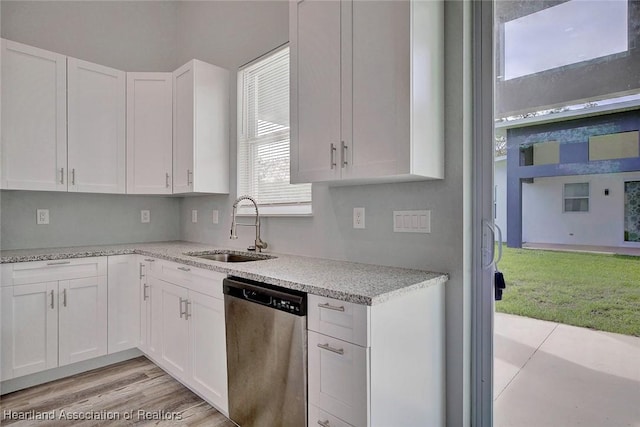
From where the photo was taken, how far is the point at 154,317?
263 centimetres

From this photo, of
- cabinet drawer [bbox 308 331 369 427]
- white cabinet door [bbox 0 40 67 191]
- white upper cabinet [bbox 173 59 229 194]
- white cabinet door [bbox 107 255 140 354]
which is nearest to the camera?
cabinet drawer [bbox 308 331 369 427]

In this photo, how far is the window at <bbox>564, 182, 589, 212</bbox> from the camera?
152 cm

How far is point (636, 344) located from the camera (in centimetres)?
139

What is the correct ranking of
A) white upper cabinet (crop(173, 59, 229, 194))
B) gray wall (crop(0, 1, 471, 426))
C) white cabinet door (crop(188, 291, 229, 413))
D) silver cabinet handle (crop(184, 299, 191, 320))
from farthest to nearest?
white upper cabinet (crop(173, 59, 229, 194)) < silver cabinet handle (crop(184, 299, 191, 320)) < white cabinet door (crop(188, 291, 229, 413)) < gray wall (crop(0, 1, 471, 426))

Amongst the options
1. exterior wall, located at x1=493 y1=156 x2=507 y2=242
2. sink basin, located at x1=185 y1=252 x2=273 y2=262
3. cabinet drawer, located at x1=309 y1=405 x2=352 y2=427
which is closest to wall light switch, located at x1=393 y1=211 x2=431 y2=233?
exterior wall, located at x1=493 y1=156 x2=507 y2=242

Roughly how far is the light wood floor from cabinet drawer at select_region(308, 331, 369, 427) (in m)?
0.93

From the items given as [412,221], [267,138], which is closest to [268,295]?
[412,221]

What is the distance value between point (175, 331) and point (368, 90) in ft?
6.53

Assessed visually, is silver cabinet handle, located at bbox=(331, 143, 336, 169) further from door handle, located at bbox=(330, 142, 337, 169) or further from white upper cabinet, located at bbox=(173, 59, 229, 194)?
white upper cabinet, located at bbox=(173, 59, 229, 194)

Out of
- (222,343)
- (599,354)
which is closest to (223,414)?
(222,343)

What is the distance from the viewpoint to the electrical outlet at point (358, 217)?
201 cm

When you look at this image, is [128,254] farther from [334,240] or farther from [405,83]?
[405,83]

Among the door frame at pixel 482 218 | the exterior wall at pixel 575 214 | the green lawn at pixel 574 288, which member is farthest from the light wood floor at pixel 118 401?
the exterior wall at pixel 575 214

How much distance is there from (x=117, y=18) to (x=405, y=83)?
3183mm
